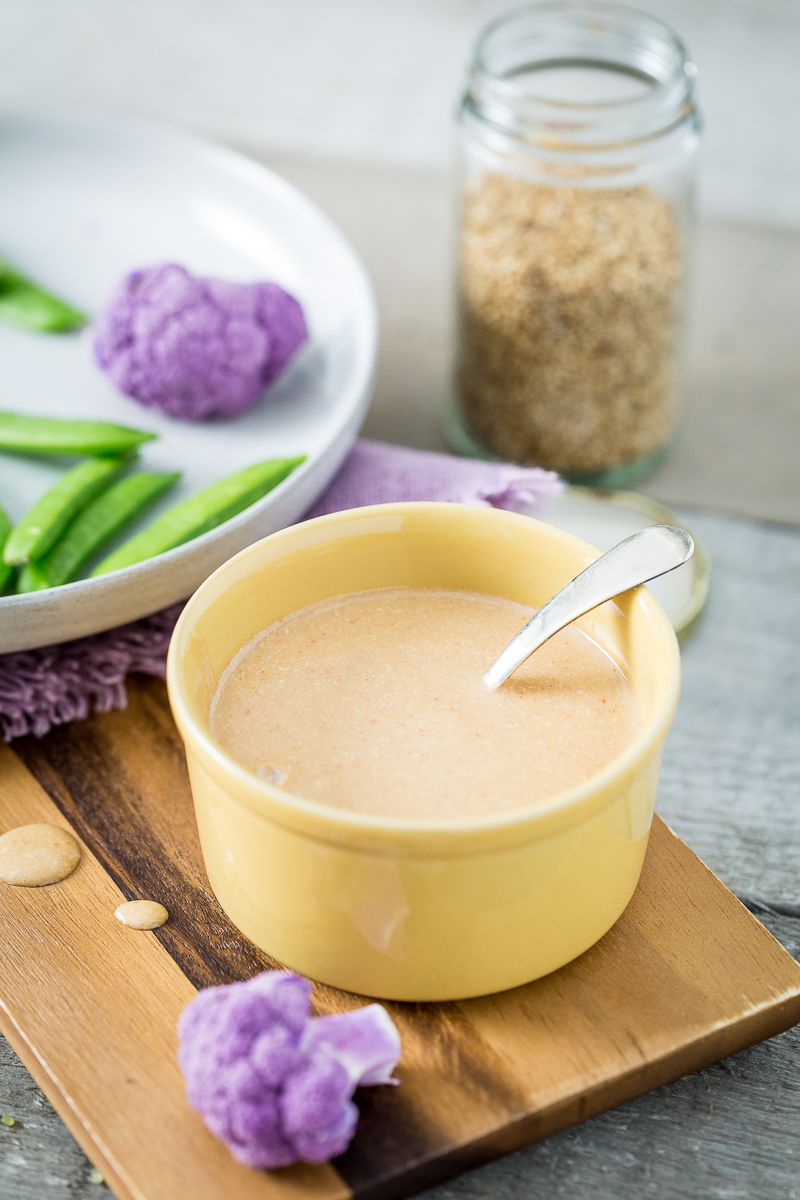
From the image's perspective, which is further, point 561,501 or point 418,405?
point 418,405

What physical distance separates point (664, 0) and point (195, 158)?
1.76m

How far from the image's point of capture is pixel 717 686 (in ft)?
4.59

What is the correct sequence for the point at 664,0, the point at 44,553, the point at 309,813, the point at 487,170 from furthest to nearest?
1. the point at 664,0
2. the point at 487,170
3. the point at 44,553
4. the point at 309,813

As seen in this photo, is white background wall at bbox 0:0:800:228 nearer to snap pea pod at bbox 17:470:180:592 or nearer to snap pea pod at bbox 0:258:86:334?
snap pea pod at bbox 0:258:86:334

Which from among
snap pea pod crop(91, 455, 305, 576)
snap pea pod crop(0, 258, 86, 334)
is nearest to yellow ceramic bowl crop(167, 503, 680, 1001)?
snap pea pod crop(91, 455, 305, 576)

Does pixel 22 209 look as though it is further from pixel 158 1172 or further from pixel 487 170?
pixel 158 1172

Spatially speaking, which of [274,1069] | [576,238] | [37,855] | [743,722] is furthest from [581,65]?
[274,1069]

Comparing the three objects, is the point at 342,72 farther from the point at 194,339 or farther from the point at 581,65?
the point at 194,339

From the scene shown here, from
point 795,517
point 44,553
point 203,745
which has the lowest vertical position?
point 795,517

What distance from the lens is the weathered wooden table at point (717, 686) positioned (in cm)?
92

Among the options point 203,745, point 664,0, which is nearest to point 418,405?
point 203,745

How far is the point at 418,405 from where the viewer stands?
6.12 feet

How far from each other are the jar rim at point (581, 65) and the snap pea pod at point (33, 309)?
58cm

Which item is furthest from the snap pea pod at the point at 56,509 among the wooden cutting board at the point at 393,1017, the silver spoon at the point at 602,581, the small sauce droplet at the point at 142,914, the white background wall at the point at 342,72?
the white background wall at the point at 342,72
